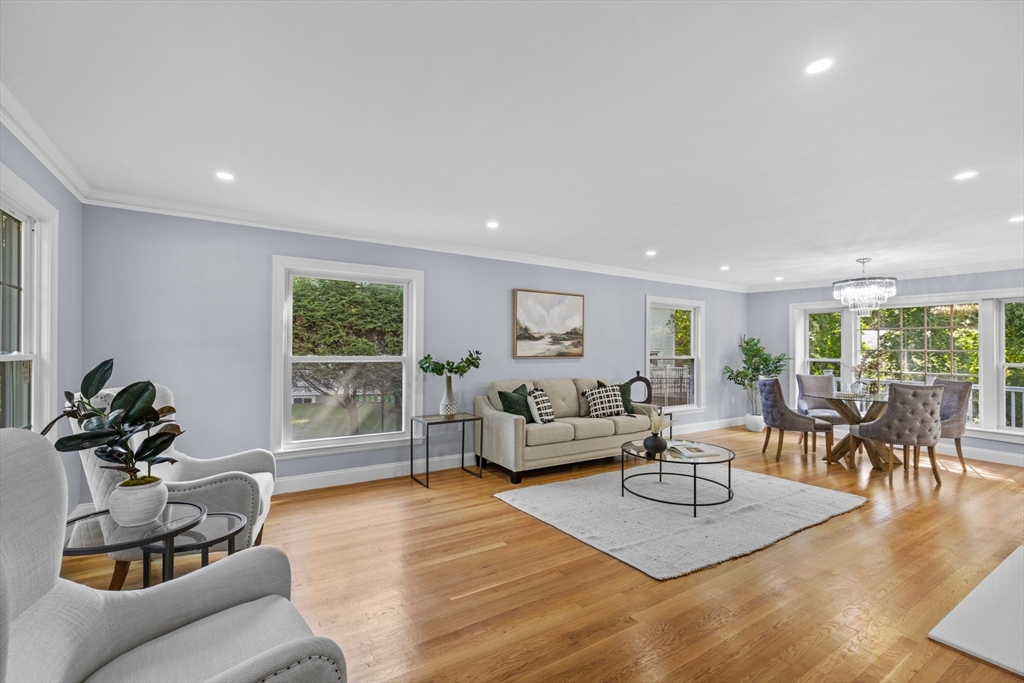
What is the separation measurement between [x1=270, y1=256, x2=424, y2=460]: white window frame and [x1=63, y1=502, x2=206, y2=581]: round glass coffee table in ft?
7.31

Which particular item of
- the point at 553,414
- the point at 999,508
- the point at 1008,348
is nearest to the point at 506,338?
the point at 553,414

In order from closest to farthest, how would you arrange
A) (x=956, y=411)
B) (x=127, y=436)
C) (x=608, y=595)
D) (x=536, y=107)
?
(x=127, y=436) → (x=536, y=107) → (x=608, y=595) → (x=956, y=411)

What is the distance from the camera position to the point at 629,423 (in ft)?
17.6

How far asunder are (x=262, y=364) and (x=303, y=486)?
1131 millimetres

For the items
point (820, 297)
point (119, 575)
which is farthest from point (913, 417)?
point (119, 575)

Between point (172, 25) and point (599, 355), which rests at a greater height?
point (172, 25)

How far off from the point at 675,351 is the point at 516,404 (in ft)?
11.4

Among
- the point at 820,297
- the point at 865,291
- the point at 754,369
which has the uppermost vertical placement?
the point at 820,297

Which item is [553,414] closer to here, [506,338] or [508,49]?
[506,338]

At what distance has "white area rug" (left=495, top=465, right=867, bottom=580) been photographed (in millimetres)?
3006

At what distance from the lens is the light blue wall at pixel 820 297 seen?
18.6 ft

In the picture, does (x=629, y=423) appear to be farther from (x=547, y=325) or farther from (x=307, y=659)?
(x=307, y=659)

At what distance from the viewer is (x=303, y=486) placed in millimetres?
4281

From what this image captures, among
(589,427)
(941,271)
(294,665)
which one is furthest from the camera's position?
(941,271)
